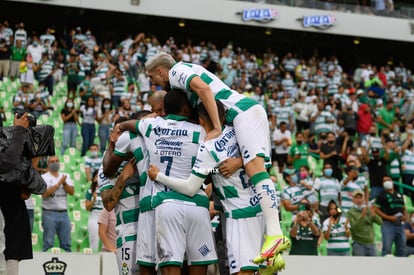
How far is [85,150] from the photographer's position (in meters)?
17.4

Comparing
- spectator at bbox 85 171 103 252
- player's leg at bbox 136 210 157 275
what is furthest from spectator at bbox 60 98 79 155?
player's leg at bbox 136 210 157 275

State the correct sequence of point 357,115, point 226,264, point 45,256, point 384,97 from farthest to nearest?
1. point 384,97
2. point 357,115
3. point 45,256
4. point 226,264

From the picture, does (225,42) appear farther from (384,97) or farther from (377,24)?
(384,97)

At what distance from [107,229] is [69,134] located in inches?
351

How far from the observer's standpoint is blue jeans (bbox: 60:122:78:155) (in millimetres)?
17438

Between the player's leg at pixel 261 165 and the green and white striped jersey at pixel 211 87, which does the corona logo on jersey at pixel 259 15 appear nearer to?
the green and white striped jersey at pixel 211 87

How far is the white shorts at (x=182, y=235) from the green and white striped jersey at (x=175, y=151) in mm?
72

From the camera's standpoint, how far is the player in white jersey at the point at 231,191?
622 centimetres

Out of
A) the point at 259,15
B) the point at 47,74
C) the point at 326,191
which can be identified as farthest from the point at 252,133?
the point at 259,15

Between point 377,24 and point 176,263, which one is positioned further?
point 377,24

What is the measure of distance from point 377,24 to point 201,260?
25.4m

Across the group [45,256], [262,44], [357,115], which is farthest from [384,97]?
[45,256]

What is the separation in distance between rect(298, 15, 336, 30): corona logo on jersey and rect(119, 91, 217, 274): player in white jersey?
23.2 metres

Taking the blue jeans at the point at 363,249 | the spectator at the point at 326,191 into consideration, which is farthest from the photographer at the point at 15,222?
the spectator at the point at 326,191
